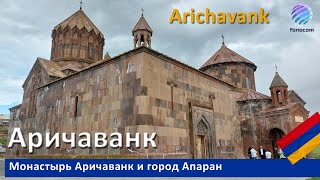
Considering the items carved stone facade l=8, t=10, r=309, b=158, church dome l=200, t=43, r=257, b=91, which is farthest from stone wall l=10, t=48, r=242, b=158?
church dome l=200, t=43, r=257, b=91

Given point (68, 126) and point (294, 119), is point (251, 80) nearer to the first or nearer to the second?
point (294, 119)

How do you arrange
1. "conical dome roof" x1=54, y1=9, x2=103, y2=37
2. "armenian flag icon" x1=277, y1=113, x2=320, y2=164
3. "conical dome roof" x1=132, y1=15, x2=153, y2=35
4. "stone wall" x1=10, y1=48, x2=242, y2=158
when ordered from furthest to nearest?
1. "conical dome roof" x1=54, y1=9, x2=103, y2=37
2. "conical dome roof" x1=132, y1=15, x2=153, y2=35
3. "stone wall" x1=10, y1=48, x2=242, y2=158
4. "armenian flag icon" x1=277, y1=113, x2=320, y2=164

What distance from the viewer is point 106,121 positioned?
34.2ft

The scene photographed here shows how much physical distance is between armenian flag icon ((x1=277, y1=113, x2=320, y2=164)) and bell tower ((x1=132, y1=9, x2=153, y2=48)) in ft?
23.4

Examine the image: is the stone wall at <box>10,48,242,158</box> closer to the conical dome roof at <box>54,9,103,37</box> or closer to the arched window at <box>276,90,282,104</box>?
the arched window at <box>276,90,282,104</box>

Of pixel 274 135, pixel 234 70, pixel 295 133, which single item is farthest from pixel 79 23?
pixel 295 133

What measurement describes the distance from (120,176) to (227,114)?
9230 mm

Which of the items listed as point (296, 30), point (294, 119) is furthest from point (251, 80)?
point (296, 30)

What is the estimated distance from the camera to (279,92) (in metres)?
16.8

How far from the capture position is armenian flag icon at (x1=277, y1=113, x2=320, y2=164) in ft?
23.4

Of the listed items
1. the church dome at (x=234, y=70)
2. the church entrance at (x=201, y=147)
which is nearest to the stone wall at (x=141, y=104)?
the church entrance at (x=201, y=147)

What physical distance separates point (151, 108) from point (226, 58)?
1450 centimetres

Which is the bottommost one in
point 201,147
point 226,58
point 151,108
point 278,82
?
point 201,147

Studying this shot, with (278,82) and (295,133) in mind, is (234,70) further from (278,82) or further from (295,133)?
(295,133)
